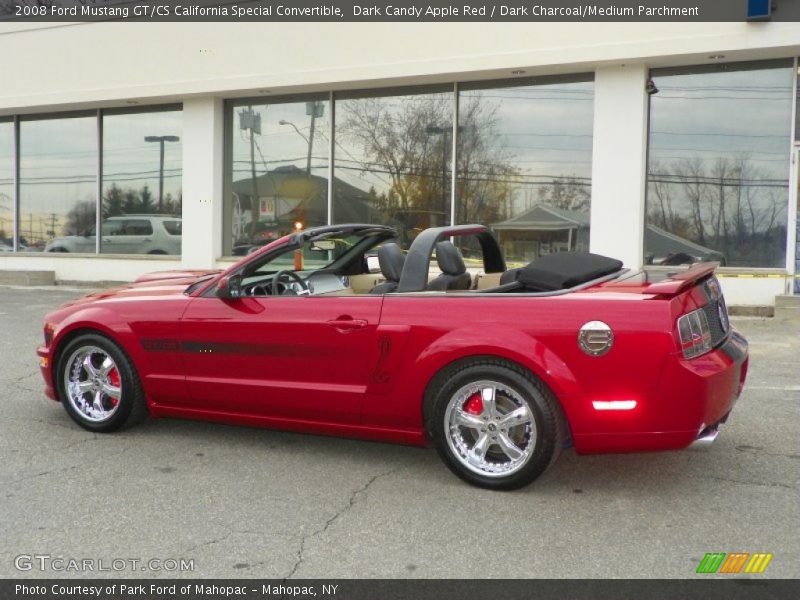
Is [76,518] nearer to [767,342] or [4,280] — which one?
[767,342]

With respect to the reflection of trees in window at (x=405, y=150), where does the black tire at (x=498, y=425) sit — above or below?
below

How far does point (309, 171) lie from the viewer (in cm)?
1509

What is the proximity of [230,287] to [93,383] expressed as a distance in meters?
1.25

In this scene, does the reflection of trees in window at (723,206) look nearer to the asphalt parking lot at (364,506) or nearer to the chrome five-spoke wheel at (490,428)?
the asphalt parking lot at (364,506)

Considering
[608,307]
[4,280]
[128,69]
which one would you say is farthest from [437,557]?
[4,280]

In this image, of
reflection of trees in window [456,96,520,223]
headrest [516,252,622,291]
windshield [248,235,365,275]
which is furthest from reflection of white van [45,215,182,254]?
headrest [516,252,622,291]

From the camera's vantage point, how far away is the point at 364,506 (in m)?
4.26

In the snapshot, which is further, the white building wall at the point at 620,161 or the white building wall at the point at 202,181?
the white building wall at the point at 202,181

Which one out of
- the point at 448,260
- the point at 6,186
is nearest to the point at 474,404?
the point at 448,260

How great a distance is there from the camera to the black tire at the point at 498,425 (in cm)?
427

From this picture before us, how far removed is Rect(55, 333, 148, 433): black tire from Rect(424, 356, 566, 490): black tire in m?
2.11
